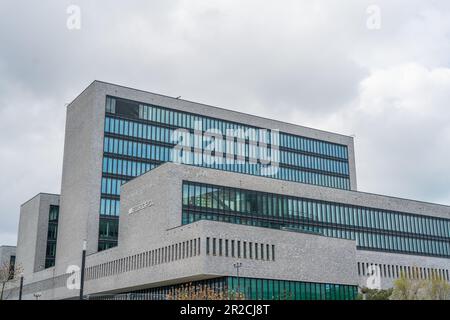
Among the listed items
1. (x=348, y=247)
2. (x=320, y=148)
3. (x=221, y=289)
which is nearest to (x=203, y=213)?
(x=221, y=289)

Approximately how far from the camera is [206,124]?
10938 centimetres

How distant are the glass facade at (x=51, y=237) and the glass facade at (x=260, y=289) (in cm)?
4339

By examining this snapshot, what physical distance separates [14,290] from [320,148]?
2732 inches

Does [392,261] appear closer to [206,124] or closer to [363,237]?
[363,237]

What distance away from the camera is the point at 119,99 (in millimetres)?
102438

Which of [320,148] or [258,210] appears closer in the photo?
[258,210]

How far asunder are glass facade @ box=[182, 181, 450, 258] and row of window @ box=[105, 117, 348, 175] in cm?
3039

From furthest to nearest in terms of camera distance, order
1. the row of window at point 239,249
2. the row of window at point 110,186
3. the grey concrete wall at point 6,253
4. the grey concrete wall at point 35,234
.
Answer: the grey concrete wall at point 6,253
the grey concrete wall at point 35,234
the row of window at point 110,186
the row of window at point 239,249

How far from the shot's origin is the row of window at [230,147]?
101 meters

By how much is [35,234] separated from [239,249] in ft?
205

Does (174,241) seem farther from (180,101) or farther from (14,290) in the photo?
(14,290)

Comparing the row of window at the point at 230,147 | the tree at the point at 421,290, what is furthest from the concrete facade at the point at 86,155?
the tree at the point at 421,290

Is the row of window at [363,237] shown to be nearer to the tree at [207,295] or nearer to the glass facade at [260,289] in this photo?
the glass facade at [260,289]

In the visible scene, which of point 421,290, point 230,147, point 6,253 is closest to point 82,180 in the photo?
point 230,147
